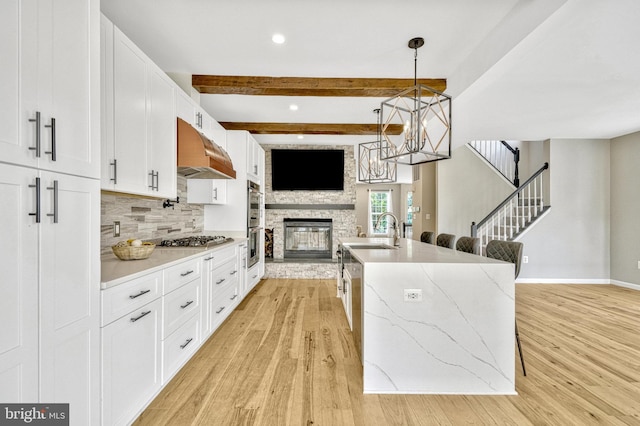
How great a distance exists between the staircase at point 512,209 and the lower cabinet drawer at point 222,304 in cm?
433

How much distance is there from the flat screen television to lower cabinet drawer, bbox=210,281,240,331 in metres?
2.87

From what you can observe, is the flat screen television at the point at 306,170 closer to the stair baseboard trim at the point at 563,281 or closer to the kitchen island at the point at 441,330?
the stair baseboard trim at the point at 563,281

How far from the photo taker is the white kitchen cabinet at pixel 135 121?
6.01 ft

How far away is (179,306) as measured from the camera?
212 centimetres

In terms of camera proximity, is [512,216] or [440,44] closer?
[440,44]

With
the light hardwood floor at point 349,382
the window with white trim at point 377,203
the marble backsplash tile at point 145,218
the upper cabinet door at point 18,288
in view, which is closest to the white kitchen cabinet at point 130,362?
the light hardwood floor at point 349,382

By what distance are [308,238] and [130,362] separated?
468 cm

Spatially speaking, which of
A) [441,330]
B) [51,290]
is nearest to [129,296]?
[51,290]

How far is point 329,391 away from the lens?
198 cm

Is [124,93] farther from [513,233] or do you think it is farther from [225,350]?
[513,233]

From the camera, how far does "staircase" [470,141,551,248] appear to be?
5352 millimetres

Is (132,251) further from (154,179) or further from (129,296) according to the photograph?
(154,179)

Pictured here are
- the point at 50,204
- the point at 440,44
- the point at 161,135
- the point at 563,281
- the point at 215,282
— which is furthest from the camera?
the point at 563,281

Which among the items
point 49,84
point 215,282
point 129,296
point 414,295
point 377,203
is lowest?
point 215,282
